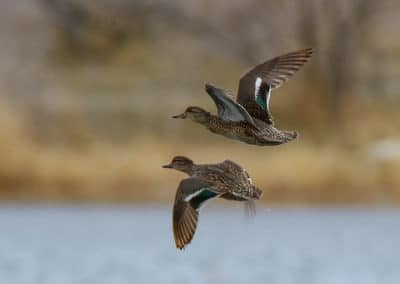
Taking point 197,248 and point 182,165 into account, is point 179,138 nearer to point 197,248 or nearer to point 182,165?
point 197,248

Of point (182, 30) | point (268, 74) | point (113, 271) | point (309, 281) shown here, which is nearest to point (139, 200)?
point (113, 271)

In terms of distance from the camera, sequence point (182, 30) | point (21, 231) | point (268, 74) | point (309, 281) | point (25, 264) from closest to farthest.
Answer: point (268, 74), point (309, 281), point (25, 264), point (21, 231), point (182, 30)

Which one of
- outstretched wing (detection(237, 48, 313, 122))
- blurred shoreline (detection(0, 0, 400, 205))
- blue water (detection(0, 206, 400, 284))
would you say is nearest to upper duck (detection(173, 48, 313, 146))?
outstretched wing (detection(237, 48, 313, 122))

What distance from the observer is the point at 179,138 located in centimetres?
1620

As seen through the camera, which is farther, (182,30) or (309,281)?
(182,30)

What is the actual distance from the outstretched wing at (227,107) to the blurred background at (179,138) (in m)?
7.58

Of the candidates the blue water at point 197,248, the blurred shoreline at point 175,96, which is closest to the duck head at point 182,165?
the blue water at point 197,248

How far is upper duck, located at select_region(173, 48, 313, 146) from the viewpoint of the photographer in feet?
16.9

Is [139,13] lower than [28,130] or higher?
higher

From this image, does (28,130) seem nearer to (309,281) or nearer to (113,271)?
(113,271)

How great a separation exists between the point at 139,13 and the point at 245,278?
7.04 meters

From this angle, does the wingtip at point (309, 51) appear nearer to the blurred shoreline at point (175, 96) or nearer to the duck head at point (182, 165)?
the duck head at point (182, 165)

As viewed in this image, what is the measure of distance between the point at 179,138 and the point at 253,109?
423 inches

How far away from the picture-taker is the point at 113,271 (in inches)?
541
